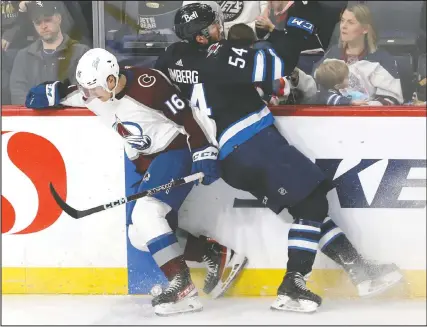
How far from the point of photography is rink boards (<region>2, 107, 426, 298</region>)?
279 centimetres

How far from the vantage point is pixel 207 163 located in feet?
8.65

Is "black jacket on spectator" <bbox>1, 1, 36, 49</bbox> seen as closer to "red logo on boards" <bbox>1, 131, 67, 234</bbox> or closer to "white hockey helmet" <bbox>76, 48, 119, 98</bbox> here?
"red logo on boards" <bbox>1, 131, 67, 234</bbox>

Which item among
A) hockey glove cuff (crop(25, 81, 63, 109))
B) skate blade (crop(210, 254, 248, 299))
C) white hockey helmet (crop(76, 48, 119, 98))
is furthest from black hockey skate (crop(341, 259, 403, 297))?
hockey glove cuff (crop(25, 81, 63, 109))

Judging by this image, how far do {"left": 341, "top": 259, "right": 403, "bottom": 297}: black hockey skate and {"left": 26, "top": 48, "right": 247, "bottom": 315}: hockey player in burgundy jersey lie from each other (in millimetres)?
572

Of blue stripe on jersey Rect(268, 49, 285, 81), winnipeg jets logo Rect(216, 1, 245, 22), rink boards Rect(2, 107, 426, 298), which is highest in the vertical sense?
winnipeg jets logo Rect(216, 1, 245, 22)

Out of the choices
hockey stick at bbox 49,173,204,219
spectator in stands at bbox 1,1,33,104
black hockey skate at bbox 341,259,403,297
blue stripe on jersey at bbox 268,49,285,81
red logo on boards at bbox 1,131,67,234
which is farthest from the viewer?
spectator in stands at bbox 1,1,33,104

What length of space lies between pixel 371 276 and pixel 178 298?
0.69 meters

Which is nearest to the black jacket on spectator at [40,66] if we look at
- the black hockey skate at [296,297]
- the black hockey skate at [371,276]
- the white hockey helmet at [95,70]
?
the white hockey helmet at [95,70]

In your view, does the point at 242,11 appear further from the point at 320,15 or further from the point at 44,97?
the point at 44,97

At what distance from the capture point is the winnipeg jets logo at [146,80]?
2.73 metres

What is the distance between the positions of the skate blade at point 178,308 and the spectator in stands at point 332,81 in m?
0.86

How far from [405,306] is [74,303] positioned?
119 cm

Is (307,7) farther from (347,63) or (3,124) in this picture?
(3,124)

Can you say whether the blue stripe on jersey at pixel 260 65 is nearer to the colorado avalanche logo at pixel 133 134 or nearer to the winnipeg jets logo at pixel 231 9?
the colorado avalanche logo at pixel 133 134
